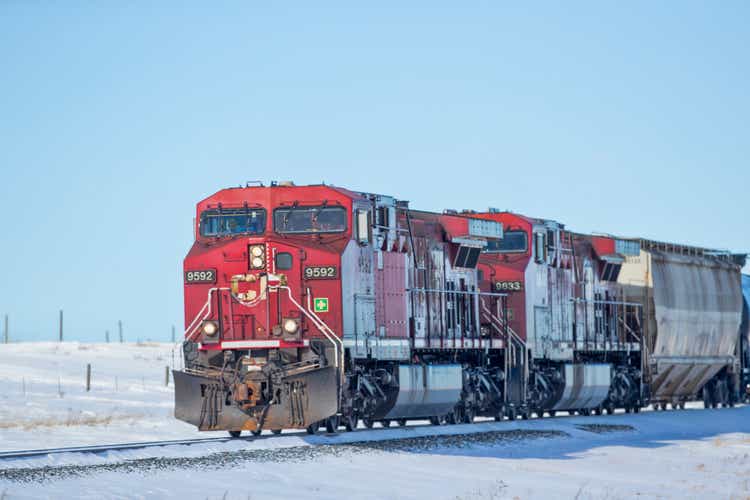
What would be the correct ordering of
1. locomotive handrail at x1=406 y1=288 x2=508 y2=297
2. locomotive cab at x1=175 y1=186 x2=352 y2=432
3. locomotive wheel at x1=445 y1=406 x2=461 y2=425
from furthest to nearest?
locomotive wheel at x1=445 y1=406 x2=461 y2=425, locomotive handrail at x1=406 y1=288 x2=508 y2=297, locomotive cab at x1=175 y1=186 x2=352 y2=432

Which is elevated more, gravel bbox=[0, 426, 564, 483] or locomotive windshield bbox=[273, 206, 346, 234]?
locomotive windshield bbox=[273, 206, 346, 234]

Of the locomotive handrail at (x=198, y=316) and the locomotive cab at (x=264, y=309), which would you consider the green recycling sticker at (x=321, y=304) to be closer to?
the locomotive cab at (x=264, y=309)

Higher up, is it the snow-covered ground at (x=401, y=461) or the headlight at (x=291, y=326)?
the headlight at (x=291, y=326)

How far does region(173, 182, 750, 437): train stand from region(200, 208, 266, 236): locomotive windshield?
0.03 m

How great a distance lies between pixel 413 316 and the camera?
89.8 feet

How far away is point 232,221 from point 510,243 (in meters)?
10.3

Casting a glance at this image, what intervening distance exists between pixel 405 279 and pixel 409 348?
1.43m

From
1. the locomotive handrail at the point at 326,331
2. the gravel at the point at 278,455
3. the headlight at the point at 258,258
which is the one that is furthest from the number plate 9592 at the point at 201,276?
the gravel at the point at 278,455

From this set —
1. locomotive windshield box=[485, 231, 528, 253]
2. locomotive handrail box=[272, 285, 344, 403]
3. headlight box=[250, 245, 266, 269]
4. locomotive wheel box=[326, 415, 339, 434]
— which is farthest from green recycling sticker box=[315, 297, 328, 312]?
locomotive windshield box=[485, 231, 528, 253]

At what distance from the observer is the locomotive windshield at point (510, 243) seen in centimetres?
3278

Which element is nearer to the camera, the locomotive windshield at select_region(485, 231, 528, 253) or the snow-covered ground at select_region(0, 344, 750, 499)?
the snow-covered ground at select_region(0, 344, 750, 499)

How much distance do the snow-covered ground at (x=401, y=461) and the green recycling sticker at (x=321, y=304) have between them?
89.1 inches

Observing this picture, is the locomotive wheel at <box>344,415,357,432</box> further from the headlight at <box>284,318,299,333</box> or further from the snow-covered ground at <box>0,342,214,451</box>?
the snow-covered ground at <box>0,342,214,451</box>

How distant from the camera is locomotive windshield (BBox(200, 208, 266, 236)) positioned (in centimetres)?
2425
